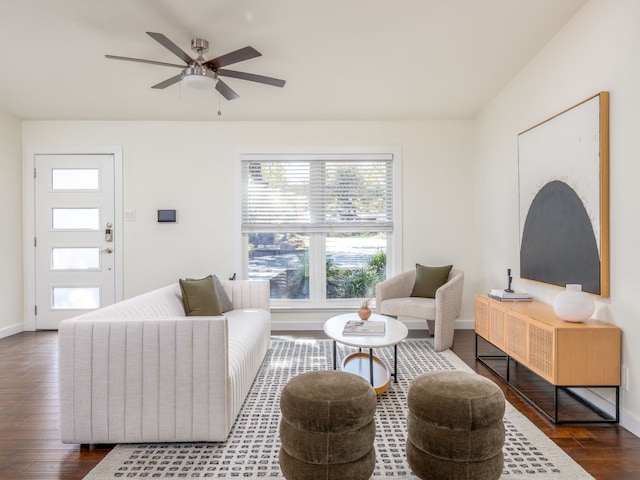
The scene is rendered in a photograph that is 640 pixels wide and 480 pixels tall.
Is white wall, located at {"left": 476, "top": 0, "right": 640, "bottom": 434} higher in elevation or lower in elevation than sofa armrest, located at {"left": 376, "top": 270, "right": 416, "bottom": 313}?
higher

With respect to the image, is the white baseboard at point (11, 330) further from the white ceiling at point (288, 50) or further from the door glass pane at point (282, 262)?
the door glass pane at point (282, 262)

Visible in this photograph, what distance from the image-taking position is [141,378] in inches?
74.9

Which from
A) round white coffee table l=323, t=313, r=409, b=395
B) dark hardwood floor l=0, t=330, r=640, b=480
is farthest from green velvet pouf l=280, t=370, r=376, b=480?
dark hardwood floor l=0, t=330, r=640, b=480

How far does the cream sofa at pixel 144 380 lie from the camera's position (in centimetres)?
189

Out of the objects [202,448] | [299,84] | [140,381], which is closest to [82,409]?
[140,381]

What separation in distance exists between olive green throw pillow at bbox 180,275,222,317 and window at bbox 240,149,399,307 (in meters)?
1.49

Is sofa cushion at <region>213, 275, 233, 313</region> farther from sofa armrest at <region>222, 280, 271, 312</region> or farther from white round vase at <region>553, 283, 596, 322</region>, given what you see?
white round vase at <region>553, 283, 596, 322</region>

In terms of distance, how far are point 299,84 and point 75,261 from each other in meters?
3.55

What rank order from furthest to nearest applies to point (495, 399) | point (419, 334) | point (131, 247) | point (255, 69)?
point (131, 247) → point (419, 334) → point (255, 69) → point (495, 399)

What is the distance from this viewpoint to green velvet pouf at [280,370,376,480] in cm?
154

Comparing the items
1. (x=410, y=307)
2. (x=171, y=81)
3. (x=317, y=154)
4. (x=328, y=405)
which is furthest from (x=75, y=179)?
(x=328, y=405)

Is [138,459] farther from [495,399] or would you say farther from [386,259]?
[386,259]

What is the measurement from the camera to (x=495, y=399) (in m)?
1.62

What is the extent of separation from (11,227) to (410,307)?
4779 mm
